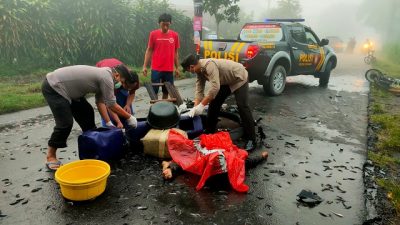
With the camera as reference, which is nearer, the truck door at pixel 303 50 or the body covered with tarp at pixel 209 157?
the body covered with tarp at pixel 209 157

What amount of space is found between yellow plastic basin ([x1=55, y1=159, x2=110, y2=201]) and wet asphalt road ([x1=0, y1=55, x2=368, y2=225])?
13 centimetres

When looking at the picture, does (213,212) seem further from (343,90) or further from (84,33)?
(84,33)

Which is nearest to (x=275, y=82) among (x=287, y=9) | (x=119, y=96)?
(x=119, y=96)

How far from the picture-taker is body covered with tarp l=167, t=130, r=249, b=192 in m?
3.83

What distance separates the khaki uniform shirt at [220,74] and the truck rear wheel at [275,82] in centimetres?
400

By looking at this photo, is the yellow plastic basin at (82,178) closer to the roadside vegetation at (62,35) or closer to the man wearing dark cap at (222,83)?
the man wearing dark cap at (222,83)

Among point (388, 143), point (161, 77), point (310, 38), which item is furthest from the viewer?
point (310, 38)

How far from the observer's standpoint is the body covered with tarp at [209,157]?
383 centimetres

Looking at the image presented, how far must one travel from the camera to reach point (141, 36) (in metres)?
14.6

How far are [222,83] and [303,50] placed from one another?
5.79 metres

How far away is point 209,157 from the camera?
388 centimetres

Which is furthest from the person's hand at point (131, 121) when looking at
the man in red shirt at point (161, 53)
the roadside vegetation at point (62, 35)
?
the roadside vegetation at point (62, 35)

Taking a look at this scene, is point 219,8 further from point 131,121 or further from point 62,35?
point 131,121

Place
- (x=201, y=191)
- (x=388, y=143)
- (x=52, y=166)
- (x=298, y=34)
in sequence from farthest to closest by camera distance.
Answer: (x=298, y=34) < (x=388, y=143) < (x=52, y=166) < (x=201, y=191)
